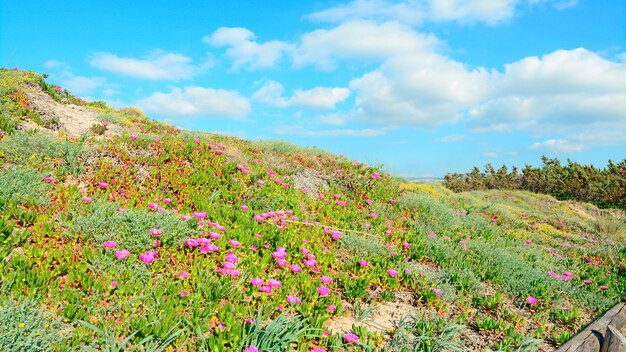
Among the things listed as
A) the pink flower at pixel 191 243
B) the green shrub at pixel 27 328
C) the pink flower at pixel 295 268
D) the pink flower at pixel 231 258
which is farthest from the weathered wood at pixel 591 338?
the green shrub at pixel 27 328

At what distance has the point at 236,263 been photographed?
5.75m

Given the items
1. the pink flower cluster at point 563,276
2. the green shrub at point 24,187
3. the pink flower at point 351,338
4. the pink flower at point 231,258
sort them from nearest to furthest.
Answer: the pink flower at point 351,338
the pink flower at point 231,258
the green shrub at point 24,187
the pink flower cluster at point 563,276

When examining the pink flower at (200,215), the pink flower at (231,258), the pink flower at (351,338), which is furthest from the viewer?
the pink flower at (200,215)

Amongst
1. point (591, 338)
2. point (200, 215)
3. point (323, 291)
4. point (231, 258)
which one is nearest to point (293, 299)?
point (323, 291)

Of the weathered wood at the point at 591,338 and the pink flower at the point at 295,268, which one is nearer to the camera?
the weathered wood at the point at 591,338

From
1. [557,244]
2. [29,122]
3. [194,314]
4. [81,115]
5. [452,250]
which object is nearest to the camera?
[194,314]

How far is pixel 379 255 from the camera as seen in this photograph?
24.1ft

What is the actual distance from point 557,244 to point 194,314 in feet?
38.8

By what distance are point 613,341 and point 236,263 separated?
5.13 m

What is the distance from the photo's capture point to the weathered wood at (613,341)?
14.8 feet

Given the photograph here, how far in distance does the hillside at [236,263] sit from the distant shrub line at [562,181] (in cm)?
2166

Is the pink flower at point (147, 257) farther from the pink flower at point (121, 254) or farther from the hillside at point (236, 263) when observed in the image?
the pink flower at point (121, 254)

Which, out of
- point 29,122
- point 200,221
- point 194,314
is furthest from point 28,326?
point 29,122

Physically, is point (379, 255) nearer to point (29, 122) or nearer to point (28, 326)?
point (28, 326)
